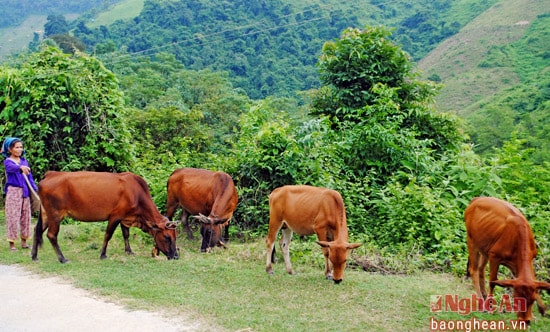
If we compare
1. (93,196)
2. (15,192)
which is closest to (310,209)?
(93,196)

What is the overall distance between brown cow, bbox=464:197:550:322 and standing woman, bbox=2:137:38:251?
8.29m

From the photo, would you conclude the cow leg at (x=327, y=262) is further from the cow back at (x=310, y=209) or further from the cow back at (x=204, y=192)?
the cow back at (x=204, y=192)

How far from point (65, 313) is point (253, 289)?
8.80 ft

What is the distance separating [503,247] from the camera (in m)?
6.72

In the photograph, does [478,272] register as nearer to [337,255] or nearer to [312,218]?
[337,255]

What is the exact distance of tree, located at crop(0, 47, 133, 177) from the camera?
14.1 meters

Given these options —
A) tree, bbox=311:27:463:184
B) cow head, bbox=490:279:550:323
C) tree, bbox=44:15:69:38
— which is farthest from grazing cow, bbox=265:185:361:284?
tree, bbox=44:15:69:38

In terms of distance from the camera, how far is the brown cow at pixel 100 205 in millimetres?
9547

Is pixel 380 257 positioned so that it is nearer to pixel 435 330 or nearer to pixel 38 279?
pixel 435 330

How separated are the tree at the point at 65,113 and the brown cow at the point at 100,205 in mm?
4673

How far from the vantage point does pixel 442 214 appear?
10.6 metres

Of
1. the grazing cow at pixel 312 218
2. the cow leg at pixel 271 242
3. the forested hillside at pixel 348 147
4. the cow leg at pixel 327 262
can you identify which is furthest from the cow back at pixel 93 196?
the cow leg at pixel 327 262

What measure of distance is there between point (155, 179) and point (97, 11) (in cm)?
9103

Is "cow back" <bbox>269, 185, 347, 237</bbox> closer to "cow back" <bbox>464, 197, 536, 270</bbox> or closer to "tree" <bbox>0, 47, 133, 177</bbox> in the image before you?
"cow back" <bbox>464, 197, 536, 270</bbox>
